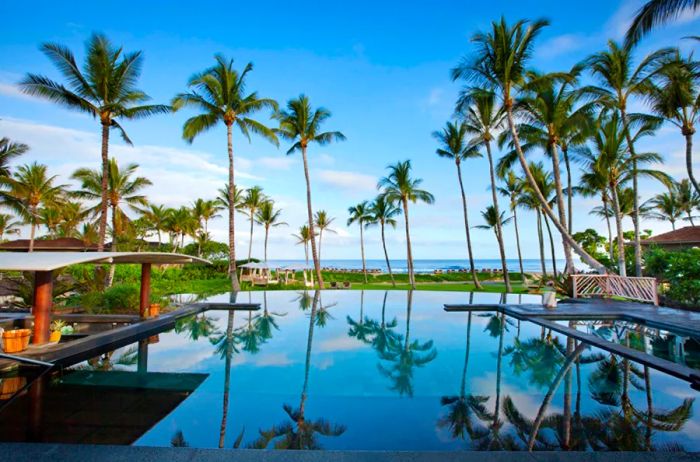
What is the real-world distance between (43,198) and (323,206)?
2430cm

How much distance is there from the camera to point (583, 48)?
1608 centimetres

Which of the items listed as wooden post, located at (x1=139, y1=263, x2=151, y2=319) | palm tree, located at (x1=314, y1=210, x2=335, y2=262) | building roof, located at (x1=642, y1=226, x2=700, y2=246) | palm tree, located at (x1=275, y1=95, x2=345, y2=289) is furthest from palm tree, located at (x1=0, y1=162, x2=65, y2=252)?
building roof, located at (x1=642, y1=226, x2=700, y2=246)

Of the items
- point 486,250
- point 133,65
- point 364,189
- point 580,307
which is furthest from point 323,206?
point 580,307

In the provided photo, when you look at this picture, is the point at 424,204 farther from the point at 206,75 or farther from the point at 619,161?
the point at 206,75

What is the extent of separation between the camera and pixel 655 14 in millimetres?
8070

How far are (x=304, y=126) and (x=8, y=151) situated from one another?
12882 millimetres

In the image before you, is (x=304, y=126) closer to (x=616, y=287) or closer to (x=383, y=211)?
(x=383, y=211)

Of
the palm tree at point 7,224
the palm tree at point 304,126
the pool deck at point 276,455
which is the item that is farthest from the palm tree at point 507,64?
the palm tree at point 7,224

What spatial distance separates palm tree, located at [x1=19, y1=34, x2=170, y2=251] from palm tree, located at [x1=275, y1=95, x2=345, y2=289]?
722 cm

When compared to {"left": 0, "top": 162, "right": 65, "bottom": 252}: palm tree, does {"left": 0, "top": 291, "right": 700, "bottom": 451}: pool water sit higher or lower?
lower

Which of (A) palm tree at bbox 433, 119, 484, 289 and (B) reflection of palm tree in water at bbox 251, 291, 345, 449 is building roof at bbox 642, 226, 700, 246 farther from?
(B) reflection of palm tree in water at bbox 251, 291, 345, 449

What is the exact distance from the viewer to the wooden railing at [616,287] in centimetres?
1164

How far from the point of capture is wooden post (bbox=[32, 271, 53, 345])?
587 centimetres

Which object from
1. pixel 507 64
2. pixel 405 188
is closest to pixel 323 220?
pixel 405 188
